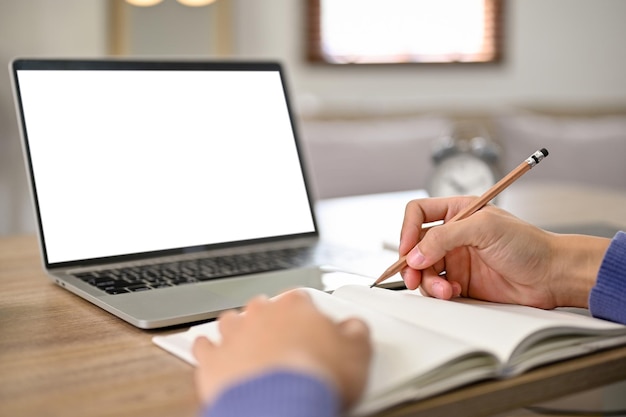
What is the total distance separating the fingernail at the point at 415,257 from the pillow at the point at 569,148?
2367 mm

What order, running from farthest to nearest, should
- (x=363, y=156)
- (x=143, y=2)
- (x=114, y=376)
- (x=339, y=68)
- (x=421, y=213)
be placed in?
(x=339, y=68)
(x=143, y=2)
(x=363, y=156)
(x=421, y=213)
(x=114, y=376)

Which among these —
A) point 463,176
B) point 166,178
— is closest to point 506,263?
point 166,178

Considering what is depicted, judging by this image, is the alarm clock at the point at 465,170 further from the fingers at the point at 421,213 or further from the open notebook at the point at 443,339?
the open notebook at the point at 443,339

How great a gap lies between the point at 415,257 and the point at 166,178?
0.43 meters

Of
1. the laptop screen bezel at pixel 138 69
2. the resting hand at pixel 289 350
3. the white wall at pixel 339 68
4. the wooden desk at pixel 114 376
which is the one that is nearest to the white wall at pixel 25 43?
the white wall at pixel 339 68

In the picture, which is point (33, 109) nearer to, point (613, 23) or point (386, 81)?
point (386, 81)

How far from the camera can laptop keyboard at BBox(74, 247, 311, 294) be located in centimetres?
92

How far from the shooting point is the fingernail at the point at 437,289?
82cm

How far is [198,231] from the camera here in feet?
3.65

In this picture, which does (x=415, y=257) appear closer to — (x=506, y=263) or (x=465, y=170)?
(x=506, y=263)

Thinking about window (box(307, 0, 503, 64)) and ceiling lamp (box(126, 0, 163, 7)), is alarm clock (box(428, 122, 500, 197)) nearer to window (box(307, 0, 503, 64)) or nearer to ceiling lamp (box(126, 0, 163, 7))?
ceiling lamp (box(126, 0, 163, 7))

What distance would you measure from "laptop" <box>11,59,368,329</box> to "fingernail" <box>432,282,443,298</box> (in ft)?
0.49

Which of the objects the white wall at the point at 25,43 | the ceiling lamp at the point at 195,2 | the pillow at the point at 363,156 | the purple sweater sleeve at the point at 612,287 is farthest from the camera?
the ceiling lamp at the point at 195,2

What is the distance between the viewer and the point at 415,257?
0.82m
